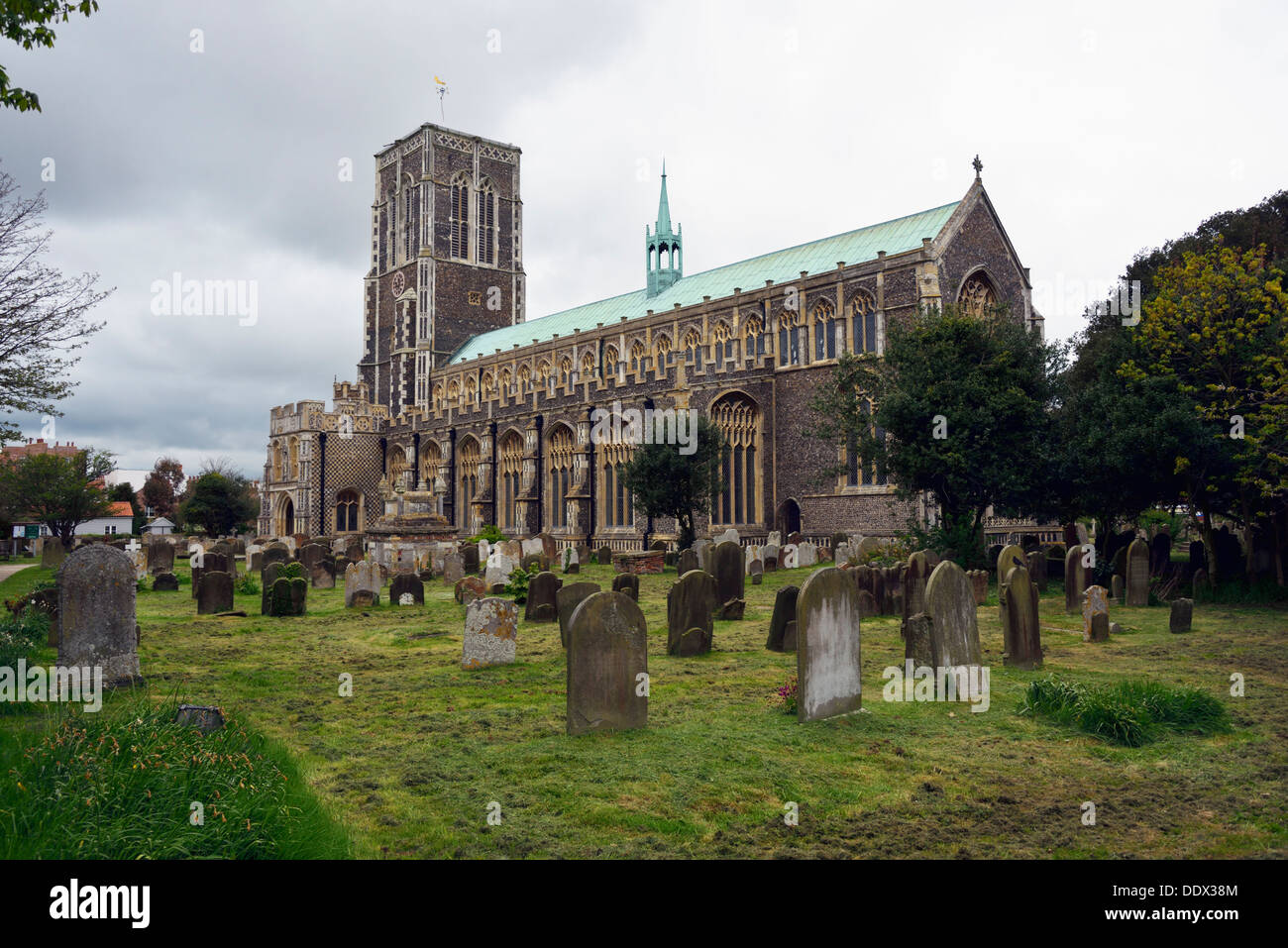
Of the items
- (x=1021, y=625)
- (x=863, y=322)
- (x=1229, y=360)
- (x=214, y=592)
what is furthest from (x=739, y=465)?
(x=1021, y=625)

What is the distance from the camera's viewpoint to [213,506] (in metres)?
42.5

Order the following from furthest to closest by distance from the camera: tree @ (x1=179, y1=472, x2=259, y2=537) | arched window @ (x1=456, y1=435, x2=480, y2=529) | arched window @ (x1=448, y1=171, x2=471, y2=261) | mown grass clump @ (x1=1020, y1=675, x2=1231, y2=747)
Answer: arched window @ (x1=448, y1=171, x2=471, y2=261)
tree @ (x1=179, y1=472, x2=259, y2=537)
arched window @ (x1=456, y1=435, x2=480, y2=529)
mown grass clump @ (x1=1020, y1=675, x2=1231, y2=747)

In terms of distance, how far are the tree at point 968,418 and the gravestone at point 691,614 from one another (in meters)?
8.69

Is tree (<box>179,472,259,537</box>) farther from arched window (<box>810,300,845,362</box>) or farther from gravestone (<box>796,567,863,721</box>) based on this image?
gravestone (<box>796,567,863,721</box>)

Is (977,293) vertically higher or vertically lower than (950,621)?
higher

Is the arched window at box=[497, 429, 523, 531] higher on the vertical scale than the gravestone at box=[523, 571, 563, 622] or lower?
higher

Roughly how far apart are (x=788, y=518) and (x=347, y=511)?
2542cm

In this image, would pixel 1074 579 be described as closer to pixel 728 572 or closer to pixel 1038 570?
pixel 1038 570

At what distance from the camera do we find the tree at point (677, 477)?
22.7 metres

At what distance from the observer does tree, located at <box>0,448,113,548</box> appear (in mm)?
36062

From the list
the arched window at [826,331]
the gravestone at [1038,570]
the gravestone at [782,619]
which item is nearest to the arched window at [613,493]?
the arched window at [826,331]

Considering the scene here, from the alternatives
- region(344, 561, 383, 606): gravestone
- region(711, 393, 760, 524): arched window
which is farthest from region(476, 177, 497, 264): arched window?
region(344, 561, 383, 606): gravestone

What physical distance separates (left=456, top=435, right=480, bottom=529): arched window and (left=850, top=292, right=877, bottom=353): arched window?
19.9 meters

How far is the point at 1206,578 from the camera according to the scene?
1363cm
